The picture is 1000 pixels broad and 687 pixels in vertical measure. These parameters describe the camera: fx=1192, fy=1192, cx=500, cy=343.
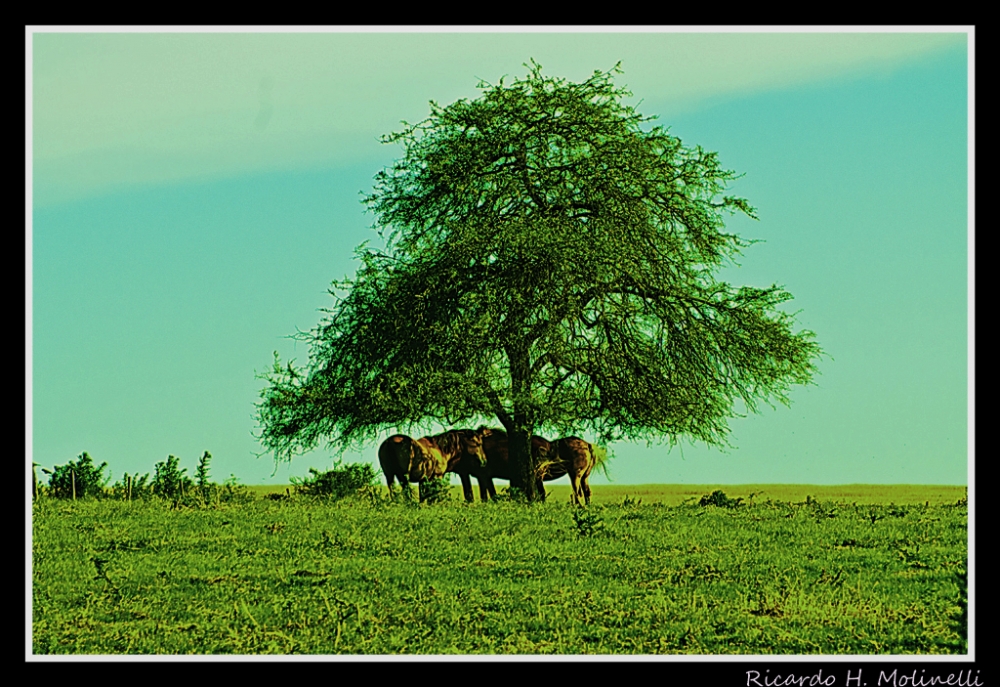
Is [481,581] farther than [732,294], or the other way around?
[732,294]

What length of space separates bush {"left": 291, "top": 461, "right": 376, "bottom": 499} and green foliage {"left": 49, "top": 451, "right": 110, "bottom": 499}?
3719mm

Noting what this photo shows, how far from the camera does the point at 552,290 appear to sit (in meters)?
22.5

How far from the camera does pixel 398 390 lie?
22641 millimetres

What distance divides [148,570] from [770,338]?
13324 millimetres

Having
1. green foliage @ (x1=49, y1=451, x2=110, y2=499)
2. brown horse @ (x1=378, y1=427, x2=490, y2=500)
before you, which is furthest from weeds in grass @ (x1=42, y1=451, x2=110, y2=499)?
brown horse @ (x1=378, y1=427, x2=490, y2=500)

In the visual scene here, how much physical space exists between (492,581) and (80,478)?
39.1ft

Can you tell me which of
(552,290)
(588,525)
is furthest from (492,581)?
(552,290)

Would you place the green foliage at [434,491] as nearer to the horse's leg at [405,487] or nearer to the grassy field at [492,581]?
the horse's leg at [405,487]

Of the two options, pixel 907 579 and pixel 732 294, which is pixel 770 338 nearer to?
pixel 732 294

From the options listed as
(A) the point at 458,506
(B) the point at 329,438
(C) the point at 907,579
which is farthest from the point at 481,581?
(B) the point at 329,438

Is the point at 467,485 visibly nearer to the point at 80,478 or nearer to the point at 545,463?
the point at 545,463

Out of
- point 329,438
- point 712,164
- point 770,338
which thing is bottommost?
point 329,438

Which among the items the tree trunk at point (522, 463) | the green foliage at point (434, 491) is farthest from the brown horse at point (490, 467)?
the green foliage at point (434, 491)

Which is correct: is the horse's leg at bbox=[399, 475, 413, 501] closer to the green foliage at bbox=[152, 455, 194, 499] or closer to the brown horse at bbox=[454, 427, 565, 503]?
the brown horse at bbox=[454, 427, 565, 503]
